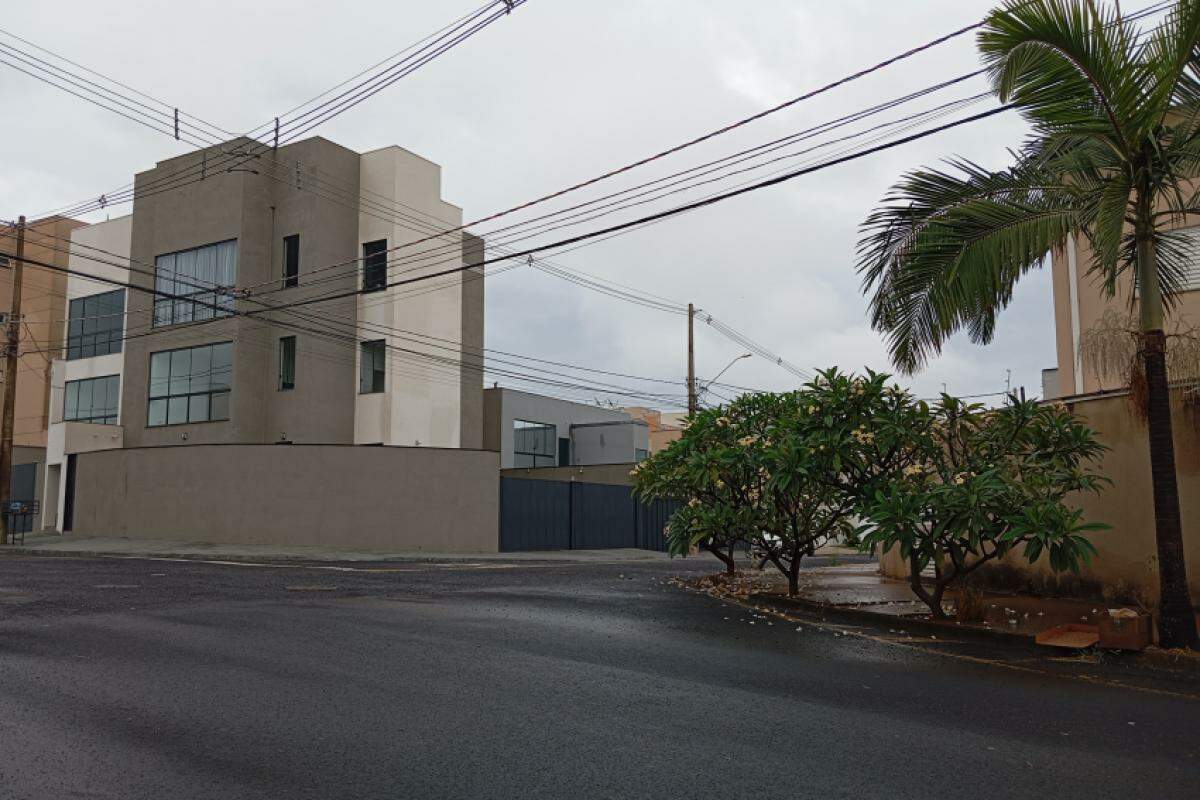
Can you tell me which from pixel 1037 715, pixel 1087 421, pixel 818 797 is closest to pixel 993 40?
pixel 1087 421

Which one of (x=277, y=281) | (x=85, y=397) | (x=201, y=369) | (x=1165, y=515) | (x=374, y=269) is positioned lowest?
(x=1165, y=515)

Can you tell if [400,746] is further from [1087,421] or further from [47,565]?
[47,565]

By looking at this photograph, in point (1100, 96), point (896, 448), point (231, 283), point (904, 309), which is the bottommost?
point (896, 448)

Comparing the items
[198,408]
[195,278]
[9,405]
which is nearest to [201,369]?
[198,408]

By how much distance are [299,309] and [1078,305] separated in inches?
1006

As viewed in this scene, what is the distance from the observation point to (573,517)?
112 feet

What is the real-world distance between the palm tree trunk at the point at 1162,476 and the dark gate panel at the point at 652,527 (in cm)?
2862

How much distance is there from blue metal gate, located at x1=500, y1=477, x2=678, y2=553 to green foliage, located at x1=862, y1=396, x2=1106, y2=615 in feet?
61.2

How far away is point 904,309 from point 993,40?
10.4 ft

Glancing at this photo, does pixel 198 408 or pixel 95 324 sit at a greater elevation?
pixel 95 324

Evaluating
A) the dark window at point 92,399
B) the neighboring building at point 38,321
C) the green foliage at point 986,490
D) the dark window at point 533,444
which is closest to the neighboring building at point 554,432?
the dark window at point 533,444

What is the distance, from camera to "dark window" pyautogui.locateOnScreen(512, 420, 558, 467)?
43219 mm

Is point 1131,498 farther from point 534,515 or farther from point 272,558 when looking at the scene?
point 534,515

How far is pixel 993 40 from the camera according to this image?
29.9ft
